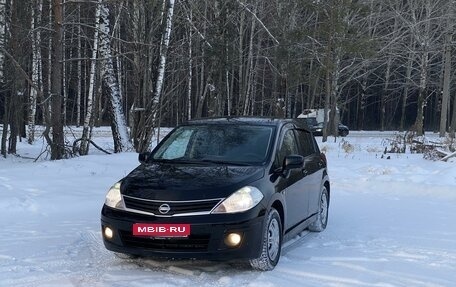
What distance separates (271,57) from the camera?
31.6 m

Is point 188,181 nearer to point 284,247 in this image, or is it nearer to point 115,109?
point 284,247

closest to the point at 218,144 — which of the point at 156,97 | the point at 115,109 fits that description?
the point at 156,97

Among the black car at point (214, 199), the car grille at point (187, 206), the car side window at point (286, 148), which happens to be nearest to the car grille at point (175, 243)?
the black car at point (214, 199)

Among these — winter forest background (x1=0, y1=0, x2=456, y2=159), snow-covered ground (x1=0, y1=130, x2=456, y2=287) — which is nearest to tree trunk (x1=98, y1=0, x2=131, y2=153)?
winter forest background (x1=0, y1=0, x2=456, y2=159)

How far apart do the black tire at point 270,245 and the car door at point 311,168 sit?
130cm

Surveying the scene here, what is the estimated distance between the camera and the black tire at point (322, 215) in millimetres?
7497

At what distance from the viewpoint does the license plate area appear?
5.04m

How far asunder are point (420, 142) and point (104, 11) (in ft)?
36.8

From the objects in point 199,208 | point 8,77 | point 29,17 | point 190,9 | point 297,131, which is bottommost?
point 199,208

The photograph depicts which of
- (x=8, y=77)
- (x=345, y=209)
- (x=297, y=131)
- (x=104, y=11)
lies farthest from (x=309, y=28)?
(x=297, y=131)

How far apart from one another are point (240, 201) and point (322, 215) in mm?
2880

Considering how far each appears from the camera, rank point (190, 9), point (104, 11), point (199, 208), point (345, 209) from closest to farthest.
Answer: point (199, 208)
point (345, 209)
point (104, 11)
point (190, 9)

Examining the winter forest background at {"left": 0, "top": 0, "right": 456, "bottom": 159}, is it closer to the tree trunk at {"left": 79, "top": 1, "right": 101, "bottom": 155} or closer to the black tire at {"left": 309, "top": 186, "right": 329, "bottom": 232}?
the tree trunk at {"left": 79, "top": 1, "right": 101, "bottom": 155}

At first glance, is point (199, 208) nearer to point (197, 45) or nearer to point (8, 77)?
point (8, 77)
